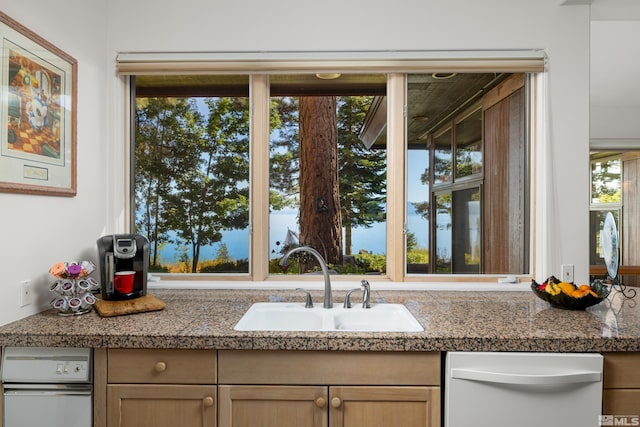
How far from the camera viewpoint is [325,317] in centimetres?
176

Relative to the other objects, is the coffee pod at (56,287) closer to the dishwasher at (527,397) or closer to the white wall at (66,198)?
the white wall at (66,198)

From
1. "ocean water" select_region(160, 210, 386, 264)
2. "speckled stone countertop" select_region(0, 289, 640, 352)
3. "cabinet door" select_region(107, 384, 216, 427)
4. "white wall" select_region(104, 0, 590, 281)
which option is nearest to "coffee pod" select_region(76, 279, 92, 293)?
"speckled stone countertop" select_region(0, 289, 640, 352)

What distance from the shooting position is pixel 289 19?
80.3 inches

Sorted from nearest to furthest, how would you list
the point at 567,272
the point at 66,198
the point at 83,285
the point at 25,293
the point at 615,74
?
1. the point at 25,293
2. the point at 83,285
3. the point at 66,198
4. the point at 567,272
5. the point at 615,74

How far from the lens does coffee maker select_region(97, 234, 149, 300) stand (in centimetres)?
174

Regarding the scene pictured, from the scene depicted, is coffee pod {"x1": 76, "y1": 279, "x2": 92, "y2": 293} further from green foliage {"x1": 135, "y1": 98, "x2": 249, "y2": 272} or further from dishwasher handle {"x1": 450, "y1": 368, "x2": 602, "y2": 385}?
dishwasher handle {"x1": 450, "y1": 368, "x2": 602, "y2": 385}

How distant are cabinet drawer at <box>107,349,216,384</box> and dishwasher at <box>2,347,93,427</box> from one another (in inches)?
3.9

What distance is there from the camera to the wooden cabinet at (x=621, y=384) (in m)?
1.37

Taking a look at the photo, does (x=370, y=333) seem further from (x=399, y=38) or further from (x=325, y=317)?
(x=399, y=38)

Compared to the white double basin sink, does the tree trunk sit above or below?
above

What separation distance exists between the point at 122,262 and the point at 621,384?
210cm

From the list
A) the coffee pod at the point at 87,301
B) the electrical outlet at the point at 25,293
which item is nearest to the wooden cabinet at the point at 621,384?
the coffee pod at the point at 87,301

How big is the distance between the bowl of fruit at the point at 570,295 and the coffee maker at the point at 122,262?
189 cm

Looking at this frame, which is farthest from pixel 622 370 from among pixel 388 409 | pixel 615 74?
pixel 615 74
